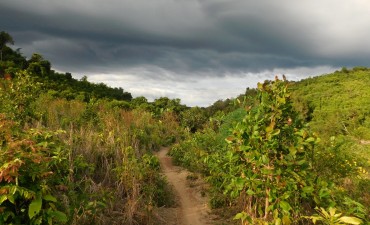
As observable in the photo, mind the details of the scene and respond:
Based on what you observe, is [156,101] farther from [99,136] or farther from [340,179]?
[340,179]

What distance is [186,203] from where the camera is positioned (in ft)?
20.9

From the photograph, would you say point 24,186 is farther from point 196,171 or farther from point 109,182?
point 196,171

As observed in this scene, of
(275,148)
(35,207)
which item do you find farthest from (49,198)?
(275,148)

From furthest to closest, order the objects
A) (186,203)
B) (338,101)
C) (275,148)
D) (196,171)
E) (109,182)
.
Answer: (338,101)
(196,171)
(186,203)
(109,182)
(275,148)

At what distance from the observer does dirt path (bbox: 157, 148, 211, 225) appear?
18.0 ft

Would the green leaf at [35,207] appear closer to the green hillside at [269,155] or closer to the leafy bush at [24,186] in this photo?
the leafy bush at [24,186]

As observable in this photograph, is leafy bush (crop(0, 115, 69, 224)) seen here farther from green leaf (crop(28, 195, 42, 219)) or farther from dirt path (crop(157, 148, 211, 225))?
dirt path (crop(157, 148, 211, 225))

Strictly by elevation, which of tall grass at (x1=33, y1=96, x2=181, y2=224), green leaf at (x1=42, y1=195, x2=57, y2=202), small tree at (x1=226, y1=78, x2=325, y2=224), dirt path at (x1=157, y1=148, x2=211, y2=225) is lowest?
dirt path at (x1=157, y1=148, x2=211, y2=225)

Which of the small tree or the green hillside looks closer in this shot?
the small tree

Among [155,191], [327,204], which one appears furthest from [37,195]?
[155,191]

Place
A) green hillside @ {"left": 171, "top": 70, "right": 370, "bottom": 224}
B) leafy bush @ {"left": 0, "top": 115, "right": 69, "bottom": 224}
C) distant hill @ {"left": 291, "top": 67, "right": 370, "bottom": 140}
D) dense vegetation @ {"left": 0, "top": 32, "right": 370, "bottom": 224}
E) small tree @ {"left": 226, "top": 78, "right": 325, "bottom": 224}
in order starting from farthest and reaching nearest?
distant hill @ {"left": 291, "top": 67, "right": 370, "bottom": 140}, green hillside @ {"left": 171, "top": 70, "right": 370, "bottom": 224}, small tree @ {"left": 226, "top": 78, "right": 325, "bottom": 224}, dense vegetation @ {"left": 0, "top": 32, "right": 370, "bottom": 224}, leafy bush @ {"left": 0, "top": 115, "right": 69, "bottom": 224}

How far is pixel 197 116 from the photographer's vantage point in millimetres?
22281

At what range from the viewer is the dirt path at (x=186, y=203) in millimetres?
5500

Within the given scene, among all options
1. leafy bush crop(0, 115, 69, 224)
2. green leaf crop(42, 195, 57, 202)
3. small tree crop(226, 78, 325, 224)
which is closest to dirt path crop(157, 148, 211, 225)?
small tree crop(226, 78, 325, 224)
